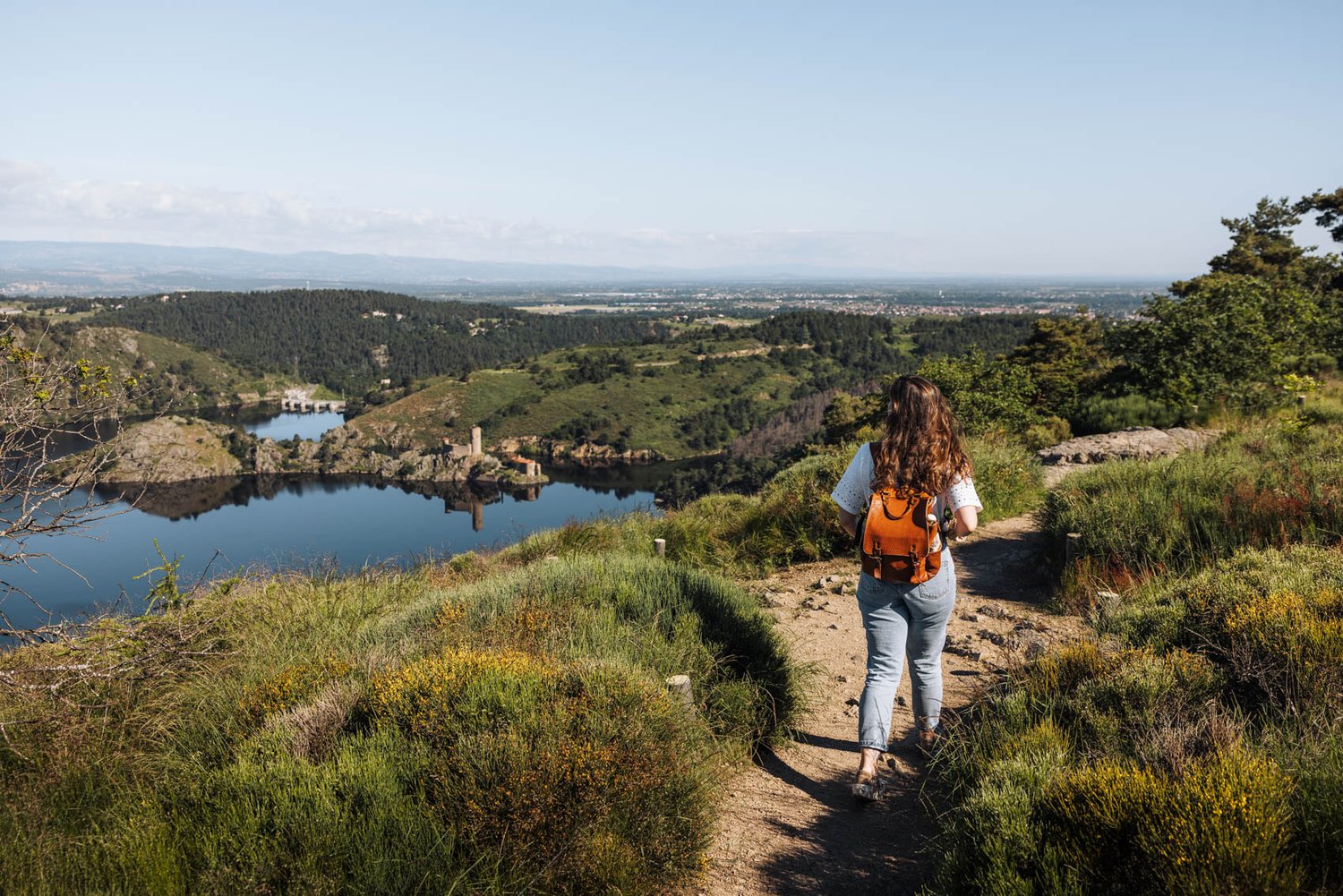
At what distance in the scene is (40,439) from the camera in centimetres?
354

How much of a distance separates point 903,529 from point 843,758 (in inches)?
60.3

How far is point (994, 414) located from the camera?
1848cm

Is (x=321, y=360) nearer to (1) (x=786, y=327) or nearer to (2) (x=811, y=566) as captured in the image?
(1) (x=786, y=327)

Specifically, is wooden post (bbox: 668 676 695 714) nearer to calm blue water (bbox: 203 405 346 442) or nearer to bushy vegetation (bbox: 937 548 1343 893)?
bushy vegetation (bbox: 937 548 1343 893)

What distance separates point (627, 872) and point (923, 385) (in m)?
2.53

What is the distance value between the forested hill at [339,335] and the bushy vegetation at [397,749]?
6049 inches

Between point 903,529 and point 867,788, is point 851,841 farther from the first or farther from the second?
point 903,529

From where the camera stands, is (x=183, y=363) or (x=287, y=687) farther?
(x=183, y=363)

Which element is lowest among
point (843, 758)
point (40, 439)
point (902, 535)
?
point (843, 758)

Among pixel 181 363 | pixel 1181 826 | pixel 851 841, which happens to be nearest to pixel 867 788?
pixel 851 841

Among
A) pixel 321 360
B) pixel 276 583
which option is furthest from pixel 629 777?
pixel 321 360

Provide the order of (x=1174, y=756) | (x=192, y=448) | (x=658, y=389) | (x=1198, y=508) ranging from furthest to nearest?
(x=658, y=389) → (x=192, y=448) → (x=1198, y=508) → (x=1174, y=756)

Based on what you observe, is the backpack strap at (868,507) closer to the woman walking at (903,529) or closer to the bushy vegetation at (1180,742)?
the woman walking at (903,529)

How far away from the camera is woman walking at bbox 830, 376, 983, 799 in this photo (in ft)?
11.3
